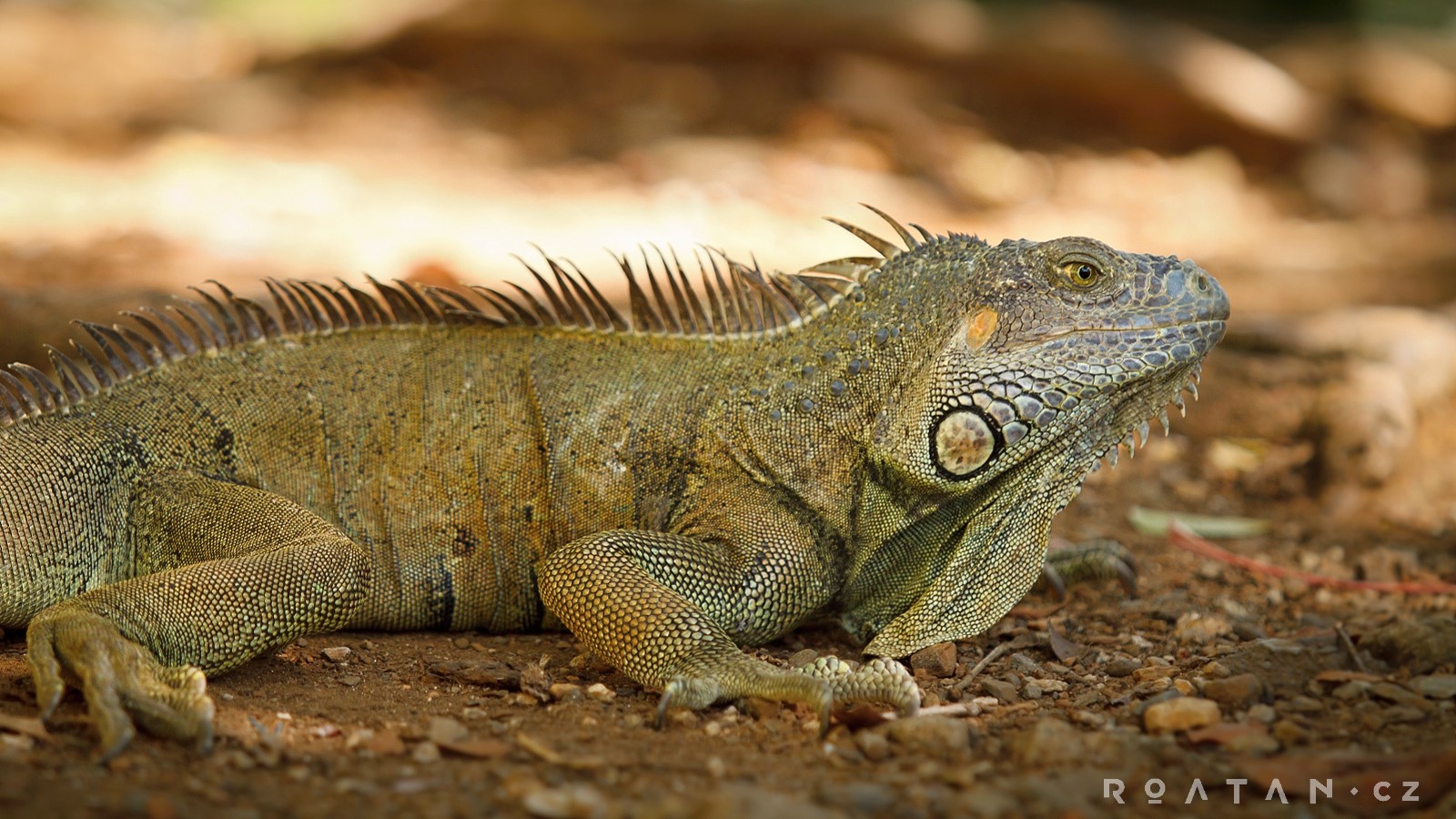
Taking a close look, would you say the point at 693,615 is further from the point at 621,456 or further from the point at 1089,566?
the point at 1089,566

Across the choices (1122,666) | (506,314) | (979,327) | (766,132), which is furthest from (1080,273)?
(766,132)

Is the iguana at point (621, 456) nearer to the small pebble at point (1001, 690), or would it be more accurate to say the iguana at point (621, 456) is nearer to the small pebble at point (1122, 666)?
the small pebble at point (1001, 690)

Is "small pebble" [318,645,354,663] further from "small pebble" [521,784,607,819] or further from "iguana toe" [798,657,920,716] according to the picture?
"iguana toe" [798,657,920,716]

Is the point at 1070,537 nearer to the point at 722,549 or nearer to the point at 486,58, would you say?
the point at 722,549

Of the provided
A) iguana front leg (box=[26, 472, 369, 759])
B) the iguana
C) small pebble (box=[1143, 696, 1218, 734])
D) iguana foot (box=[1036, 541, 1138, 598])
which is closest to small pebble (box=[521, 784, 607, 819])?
the iguana

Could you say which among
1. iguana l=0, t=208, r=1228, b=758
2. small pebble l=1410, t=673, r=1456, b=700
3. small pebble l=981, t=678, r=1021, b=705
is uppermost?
iguana l=0, t=208, r=1228, b=758
